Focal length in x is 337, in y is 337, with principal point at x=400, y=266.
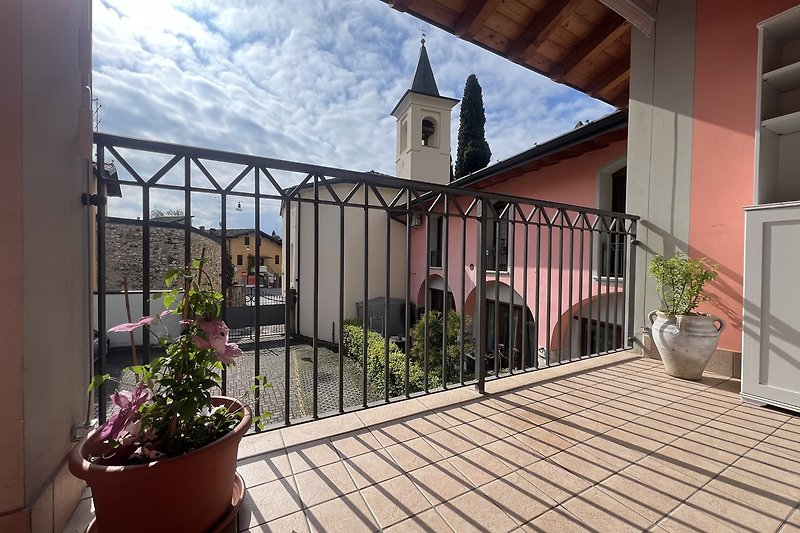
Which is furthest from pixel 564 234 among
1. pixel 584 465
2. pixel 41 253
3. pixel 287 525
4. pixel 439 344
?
pixel 41 253

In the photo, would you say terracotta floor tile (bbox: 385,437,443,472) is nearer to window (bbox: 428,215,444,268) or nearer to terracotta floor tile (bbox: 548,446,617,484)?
terracotta floor tile (bbox: 548,446,617,484)

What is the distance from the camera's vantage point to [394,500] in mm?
1141

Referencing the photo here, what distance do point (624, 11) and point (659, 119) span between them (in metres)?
0.93

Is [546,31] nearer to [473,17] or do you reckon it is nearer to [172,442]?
[473,17]

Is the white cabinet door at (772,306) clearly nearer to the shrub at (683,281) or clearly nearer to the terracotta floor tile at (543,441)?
the shrub at (683,281)

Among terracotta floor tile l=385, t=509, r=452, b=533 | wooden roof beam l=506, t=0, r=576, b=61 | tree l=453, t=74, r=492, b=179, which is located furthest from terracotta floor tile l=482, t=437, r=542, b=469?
tree l=453, t=74, r=492, b=179

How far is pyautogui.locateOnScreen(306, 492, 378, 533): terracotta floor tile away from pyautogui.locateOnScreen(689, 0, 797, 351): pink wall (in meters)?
2.95

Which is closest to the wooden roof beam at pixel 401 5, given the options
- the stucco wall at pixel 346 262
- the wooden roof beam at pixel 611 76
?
the wooden roof beam at pixel 611 76

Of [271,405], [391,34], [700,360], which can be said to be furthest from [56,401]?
[391,34]

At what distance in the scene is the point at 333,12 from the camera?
5363 millimetres

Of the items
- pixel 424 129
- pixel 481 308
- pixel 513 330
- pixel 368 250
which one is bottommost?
pixel 513 330

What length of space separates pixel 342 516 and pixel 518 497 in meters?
0.60

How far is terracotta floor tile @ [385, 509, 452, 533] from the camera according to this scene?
101 cm

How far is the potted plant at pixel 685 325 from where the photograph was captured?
89.7 inches
